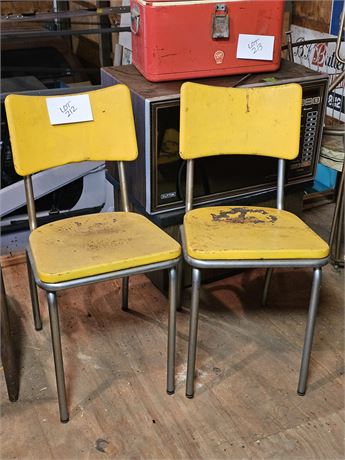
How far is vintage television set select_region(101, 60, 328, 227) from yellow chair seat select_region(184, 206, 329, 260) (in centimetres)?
19

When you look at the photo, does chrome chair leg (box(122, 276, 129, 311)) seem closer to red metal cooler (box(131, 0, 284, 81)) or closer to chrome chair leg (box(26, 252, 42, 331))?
chrome chair leg (box(26, 252, 42, 331))

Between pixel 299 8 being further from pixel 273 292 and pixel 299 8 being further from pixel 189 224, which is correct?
pixel 189 224

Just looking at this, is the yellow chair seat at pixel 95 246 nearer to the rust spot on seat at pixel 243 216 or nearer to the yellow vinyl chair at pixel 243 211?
the yellow vinyl chair at pixel 243 211

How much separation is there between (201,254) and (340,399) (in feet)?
2.08

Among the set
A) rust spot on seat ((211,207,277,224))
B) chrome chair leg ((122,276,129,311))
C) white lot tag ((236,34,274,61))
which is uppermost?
white lot tag ((236,34,274,61))

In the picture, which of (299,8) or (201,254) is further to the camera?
(299,8)

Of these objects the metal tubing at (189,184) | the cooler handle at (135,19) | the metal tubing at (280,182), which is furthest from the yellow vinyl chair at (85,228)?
the metal tubing at (280,182)

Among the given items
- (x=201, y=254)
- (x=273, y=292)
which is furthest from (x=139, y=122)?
(x=273, y=292)

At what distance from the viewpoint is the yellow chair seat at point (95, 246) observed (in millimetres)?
1387

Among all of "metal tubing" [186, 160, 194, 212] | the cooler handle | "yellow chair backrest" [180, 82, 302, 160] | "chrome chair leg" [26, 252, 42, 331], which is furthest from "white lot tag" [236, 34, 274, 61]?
"chrome chair leg" [26, 252, 42, 331]

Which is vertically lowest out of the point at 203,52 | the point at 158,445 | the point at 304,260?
the point at 158,445

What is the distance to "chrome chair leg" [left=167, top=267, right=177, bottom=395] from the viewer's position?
1.50 metres

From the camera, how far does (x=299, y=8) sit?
281 centimetres

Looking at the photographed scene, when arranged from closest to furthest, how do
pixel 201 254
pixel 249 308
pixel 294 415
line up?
pixel 201 254 < pixel 294 415 < pixel 249 308
